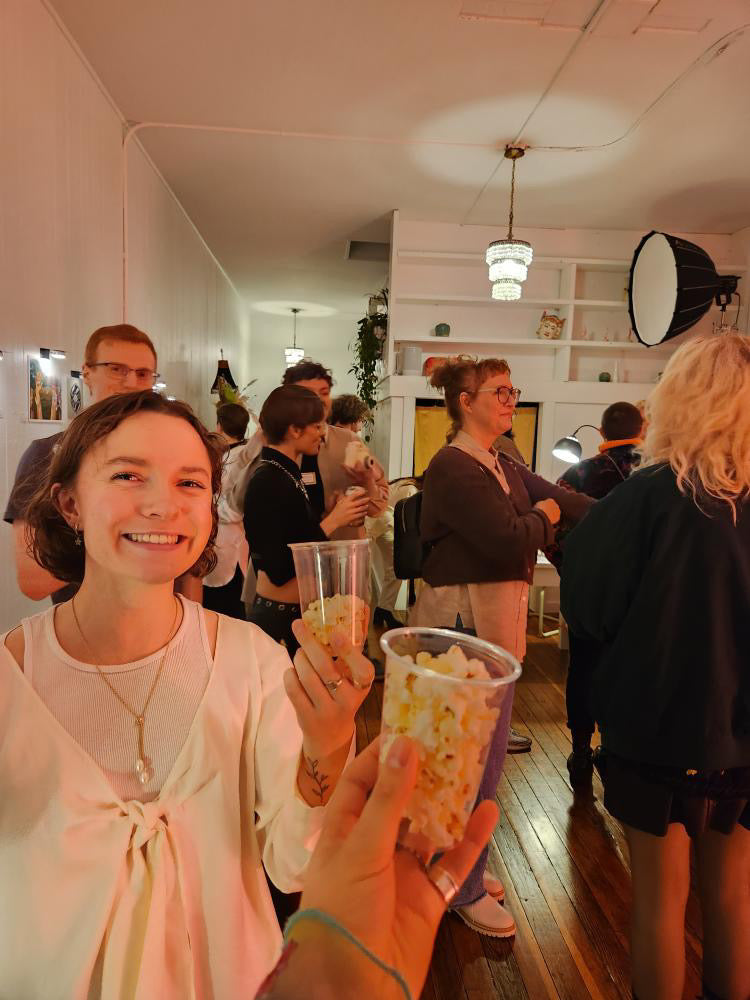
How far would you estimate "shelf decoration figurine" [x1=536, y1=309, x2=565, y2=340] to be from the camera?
17.7ft

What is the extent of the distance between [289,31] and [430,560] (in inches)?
95.8

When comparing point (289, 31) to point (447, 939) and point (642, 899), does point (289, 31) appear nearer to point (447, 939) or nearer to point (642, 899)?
point (642, 899)

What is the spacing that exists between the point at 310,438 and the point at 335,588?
120cm

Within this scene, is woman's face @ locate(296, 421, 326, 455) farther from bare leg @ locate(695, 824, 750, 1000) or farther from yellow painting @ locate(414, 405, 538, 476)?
yellow painting @ locate(414, 405, 538, 476)

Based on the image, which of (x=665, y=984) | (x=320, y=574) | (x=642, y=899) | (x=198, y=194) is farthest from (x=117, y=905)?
(x=198, y=194)

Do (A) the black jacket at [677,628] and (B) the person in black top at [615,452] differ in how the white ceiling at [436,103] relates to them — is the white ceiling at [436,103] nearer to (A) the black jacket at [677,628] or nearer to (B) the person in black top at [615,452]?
(B) the person in black top at [615,452]

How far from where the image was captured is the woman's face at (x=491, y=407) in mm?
2059

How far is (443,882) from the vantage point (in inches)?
22.8

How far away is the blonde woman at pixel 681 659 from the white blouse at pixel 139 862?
79 centimetres

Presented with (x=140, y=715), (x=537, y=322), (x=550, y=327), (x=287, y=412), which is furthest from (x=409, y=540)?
(x=537, y=322)

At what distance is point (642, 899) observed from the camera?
1358 mm

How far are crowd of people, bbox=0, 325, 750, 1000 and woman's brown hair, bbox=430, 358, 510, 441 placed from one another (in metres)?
0.75

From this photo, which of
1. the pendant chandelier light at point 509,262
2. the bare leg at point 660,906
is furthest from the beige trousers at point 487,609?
the pendant chandelier light at point 509,262

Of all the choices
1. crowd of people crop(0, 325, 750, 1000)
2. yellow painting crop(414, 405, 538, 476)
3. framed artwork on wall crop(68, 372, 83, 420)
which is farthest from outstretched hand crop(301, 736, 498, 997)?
yellow painting crop(414, 405, 538, 476)
